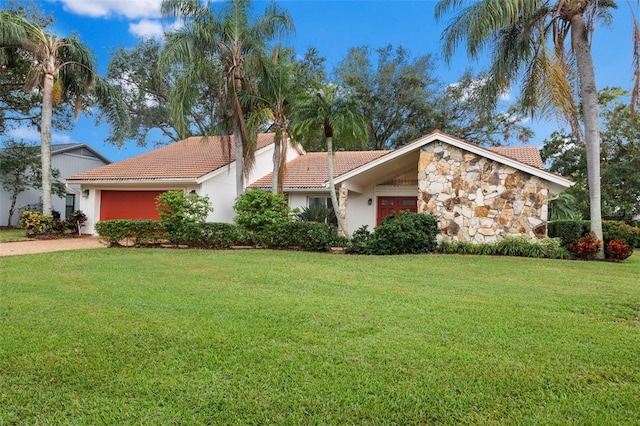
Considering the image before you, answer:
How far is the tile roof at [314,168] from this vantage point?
17.8 meters

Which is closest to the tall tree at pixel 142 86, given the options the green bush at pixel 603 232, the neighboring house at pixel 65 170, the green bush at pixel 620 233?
the neighboring house at pixel 65 170

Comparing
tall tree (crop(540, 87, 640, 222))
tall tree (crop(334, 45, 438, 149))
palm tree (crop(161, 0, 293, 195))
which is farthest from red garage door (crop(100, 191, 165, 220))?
tall tree (crop(540, 87, 640, 222))

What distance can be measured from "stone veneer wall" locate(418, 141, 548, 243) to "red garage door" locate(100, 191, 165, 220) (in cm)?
1193

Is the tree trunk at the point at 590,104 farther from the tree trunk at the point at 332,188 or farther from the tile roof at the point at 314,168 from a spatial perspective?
the tree trunk at the point at 332,188

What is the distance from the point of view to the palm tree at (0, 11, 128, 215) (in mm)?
16516

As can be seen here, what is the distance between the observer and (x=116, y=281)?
7078 mm

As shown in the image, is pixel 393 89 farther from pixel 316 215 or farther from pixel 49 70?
pixel 49 70

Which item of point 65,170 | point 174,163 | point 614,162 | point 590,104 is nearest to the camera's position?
point 590,104

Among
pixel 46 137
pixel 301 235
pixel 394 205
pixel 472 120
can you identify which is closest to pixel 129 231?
pixel 301 235

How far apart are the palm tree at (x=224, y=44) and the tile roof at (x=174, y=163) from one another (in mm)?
1847

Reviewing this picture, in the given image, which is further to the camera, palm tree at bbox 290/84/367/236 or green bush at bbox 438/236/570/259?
palm tree at bbox 290/84/367/236

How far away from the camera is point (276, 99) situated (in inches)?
588

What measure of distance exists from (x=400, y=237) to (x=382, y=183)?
5.26 meters

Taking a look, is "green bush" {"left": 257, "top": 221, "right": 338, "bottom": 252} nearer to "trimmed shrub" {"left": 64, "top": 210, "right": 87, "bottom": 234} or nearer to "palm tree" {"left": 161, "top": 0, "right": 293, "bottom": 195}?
"palm tree" {"left": 161, "top": 0, "right": 293, "bottom": 195}
